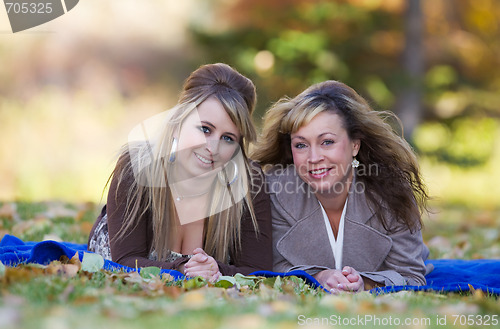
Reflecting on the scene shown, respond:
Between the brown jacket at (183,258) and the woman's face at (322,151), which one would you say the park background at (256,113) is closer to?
the brown jacket at (183,258)

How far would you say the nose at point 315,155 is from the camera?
3.65 meters

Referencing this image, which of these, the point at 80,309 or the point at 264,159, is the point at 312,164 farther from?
the point at 80,309

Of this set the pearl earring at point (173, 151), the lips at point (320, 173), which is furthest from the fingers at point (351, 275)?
the pearl earring at point (173, 151)

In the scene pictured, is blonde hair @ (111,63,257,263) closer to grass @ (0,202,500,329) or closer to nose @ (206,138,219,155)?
nose @ (206,138,219,155)

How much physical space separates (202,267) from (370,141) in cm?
142

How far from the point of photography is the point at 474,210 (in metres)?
9.20

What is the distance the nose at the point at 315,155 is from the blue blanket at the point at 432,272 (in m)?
0.71

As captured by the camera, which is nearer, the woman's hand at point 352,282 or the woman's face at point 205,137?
the woman's hand at point 352,282

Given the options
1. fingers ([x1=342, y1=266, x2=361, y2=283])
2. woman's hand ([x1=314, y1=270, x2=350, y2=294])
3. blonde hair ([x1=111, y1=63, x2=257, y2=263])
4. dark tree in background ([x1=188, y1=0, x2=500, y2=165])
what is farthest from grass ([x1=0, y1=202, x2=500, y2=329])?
dark tree in background ([x1=188, y1=0, x2=500, y2=165])

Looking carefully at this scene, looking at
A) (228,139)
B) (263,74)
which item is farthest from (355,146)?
(263,74)

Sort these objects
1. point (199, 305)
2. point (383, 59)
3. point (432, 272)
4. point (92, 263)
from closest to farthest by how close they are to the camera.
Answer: point (199, 305), point (92, 263), point (432, 272), point (383, 59)

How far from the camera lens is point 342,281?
11.2 feet

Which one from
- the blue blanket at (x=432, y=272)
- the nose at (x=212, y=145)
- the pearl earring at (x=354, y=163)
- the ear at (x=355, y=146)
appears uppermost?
the nose at (x=212, y=145)

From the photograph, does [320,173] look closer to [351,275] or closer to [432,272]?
[351,275]
